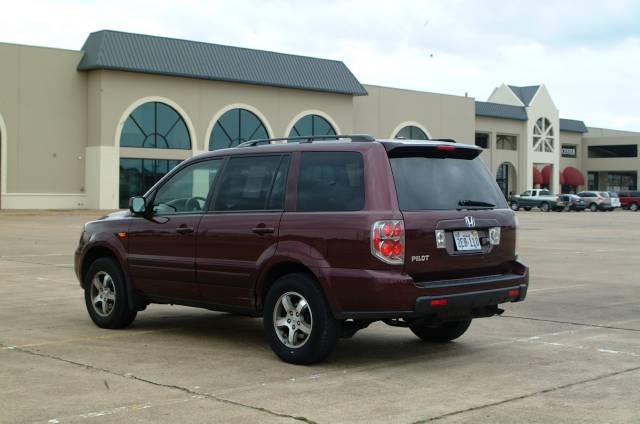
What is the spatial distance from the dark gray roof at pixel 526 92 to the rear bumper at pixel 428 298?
78.5m

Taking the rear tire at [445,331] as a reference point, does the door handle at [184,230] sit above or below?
above

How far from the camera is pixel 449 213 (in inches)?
283

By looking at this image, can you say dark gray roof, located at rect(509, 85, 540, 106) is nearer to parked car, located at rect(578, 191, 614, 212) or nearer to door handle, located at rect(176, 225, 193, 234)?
parked car, located at rect(578, 191, 614, 212)

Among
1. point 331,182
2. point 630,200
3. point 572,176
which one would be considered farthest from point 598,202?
point 331,182

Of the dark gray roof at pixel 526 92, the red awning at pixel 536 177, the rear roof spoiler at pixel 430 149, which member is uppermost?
the dark gray roof at pixel 526 92

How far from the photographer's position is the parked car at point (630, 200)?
237 ft

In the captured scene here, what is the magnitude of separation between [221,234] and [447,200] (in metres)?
2.07

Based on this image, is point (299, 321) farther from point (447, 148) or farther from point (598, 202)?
point (598, 202)

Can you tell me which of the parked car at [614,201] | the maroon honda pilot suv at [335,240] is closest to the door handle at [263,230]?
the maroon honda pilot suv at [335,240]

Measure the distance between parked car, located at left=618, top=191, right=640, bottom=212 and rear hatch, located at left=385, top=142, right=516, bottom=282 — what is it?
69044 millimetres

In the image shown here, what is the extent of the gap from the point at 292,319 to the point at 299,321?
77 millimetres

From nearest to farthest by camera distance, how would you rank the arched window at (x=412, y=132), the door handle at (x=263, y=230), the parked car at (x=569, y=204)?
the door handle at (x=263, y=230) → the parked car at (x=569, y=204) → the arched window at (x=412, y=132)

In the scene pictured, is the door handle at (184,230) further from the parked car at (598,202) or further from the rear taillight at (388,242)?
the parked car at (598,202)

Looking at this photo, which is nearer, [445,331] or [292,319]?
[292,319]
